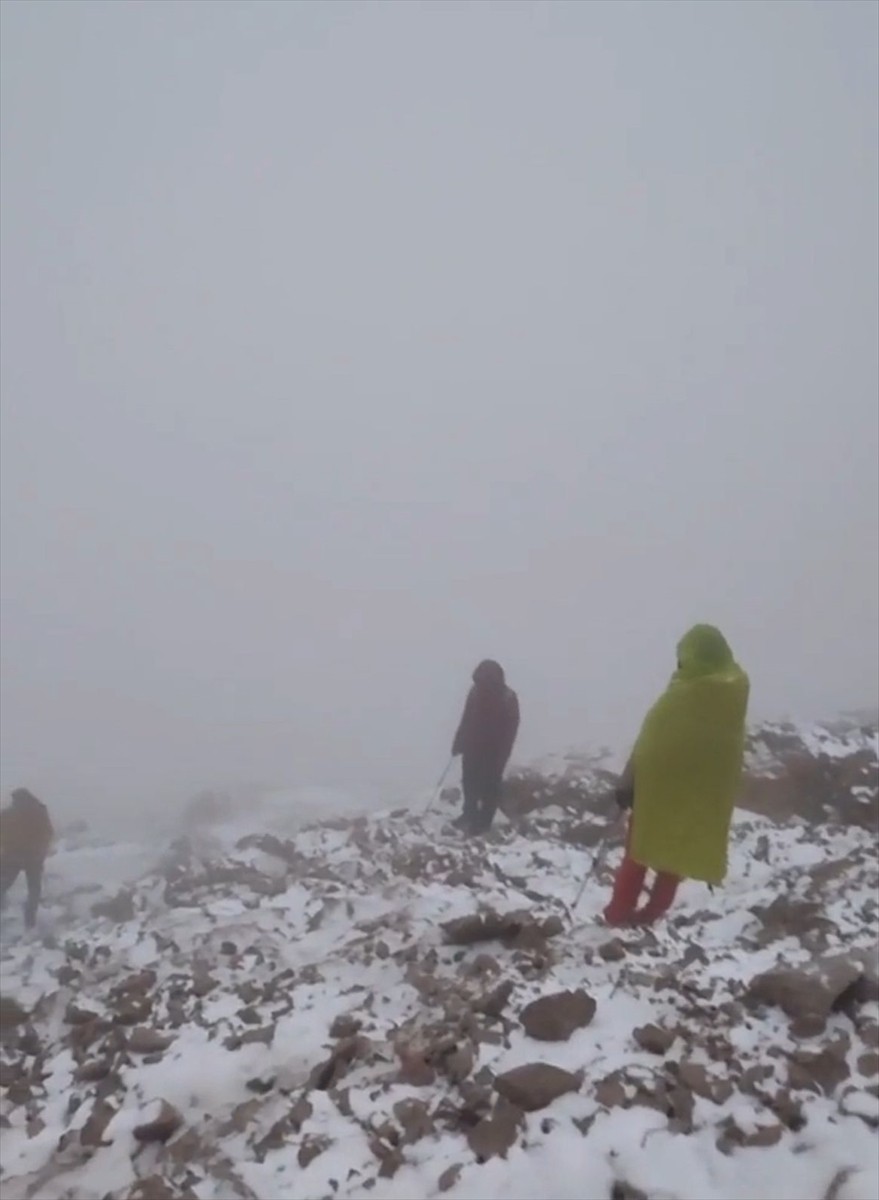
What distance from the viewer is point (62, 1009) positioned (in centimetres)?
863

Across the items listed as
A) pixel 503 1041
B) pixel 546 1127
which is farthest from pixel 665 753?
pixel 546 1127

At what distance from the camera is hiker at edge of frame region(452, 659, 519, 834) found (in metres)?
13.7

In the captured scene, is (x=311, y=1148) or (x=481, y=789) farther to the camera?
(x=481, y=789)

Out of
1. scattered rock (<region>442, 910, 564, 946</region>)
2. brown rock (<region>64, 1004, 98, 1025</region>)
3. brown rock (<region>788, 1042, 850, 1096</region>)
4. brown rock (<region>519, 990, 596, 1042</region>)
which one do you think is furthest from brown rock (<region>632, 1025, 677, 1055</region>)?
brown rock (<region>64, 1004, 98, 1025</region>)

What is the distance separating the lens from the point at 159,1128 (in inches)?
245

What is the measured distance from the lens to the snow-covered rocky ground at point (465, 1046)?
5.58m

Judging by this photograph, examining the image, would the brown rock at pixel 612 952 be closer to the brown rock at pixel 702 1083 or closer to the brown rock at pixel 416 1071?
the brown rock at pixel 702 1083

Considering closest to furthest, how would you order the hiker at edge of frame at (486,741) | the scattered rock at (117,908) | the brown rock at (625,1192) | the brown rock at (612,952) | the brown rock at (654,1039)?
the brown rock at (625,1192)
the brown rock at (654,1039)
the brown rock at (612,952)
the scattered rock at (117,908)
the hiker at edge of frame at (486,741)

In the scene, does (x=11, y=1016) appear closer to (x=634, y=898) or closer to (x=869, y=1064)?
(x=634, y=898)

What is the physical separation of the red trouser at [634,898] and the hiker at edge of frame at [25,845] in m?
8.73

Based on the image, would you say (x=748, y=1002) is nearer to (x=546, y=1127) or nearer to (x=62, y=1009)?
(x=546, y=1127)

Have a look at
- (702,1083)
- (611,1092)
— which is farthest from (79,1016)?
(702,1083)

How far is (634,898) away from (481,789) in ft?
17.0

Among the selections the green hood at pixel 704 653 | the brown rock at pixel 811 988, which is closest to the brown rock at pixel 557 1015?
the brown rock at pixel 811 988
